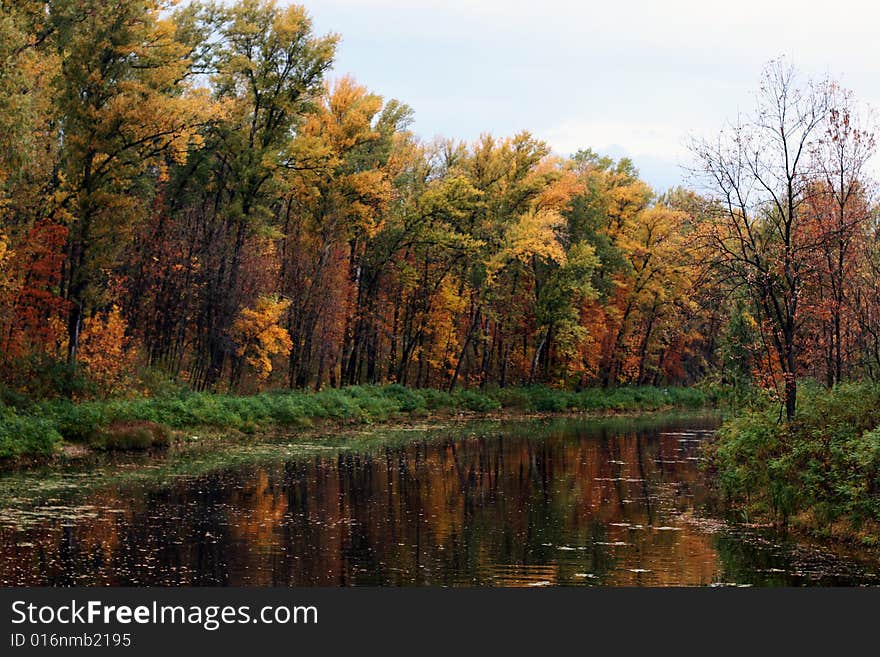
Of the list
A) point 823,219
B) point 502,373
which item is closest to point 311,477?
point 823,219

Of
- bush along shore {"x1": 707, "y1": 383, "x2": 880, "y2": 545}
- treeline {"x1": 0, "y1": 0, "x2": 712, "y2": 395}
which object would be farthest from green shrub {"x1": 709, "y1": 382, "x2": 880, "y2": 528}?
treeline {"x1": 0, "y1": 0, "x2": 712, "y2": 395}

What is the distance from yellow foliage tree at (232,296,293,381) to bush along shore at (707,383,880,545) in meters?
23.8

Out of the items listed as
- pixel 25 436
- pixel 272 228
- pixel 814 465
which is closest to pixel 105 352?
pixel 25 436

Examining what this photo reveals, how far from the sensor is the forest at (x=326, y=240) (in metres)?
27.6

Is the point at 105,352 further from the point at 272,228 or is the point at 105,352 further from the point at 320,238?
the point at 320,238

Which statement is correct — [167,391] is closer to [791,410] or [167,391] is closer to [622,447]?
[622,447]

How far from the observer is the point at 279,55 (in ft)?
153

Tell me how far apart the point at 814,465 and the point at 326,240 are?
34190 millimetres

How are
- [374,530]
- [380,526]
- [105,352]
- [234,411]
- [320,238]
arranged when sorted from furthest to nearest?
[320,238] → [234,411] → [105,352] → [380,526] → [374,530]

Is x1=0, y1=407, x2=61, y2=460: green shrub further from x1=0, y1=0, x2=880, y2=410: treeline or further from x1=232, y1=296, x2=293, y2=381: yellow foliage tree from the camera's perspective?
x1=232, y1=296, x2=293, y2=381: yellow foliage tree

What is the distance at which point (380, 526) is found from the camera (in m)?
22.4

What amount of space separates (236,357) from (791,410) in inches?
1089

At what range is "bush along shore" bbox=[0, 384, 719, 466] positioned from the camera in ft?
99.1

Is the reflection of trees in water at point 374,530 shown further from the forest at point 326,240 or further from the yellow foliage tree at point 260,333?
the yellow foliage tree at point 260,333
